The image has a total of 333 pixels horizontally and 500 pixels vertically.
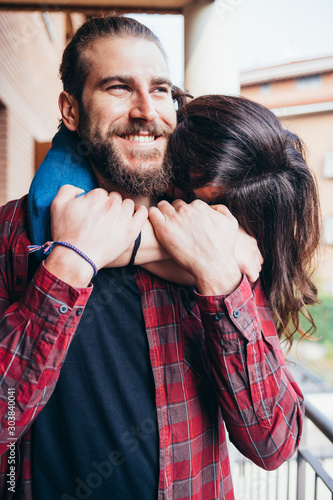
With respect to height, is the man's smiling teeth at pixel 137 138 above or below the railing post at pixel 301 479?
above

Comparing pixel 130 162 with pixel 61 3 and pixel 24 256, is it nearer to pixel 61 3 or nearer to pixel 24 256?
pixel 24 256

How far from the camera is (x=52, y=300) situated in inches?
32.2

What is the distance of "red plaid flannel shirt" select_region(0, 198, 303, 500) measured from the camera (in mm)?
820

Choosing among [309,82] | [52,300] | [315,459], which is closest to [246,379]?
[52,300]

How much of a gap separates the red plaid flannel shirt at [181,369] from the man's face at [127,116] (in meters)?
0.27

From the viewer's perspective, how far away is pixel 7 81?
4.06m

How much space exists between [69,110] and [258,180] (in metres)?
0.67

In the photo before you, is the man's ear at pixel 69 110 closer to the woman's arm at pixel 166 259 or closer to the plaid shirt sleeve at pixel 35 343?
the woman's arm at pixel 166 259

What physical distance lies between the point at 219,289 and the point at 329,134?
19.1m

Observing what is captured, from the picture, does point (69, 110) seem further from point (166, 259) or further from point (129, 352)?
point (129, 352)

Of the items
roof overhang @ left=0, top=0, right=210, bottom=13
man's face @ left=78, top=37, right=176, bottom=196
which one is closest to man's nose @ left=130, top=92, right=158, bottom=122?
man's face @ left=78, top=37, right=176, bottom=196

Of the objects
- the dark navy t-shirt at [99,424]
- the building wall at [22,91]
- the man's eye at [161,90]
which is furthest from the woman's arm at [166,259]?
the building wall at [22,91]

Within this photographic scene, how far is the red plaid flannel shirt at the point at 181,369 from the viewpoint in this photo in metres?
0.82

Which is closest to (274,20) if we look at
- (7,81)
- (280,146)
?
(7,81)
